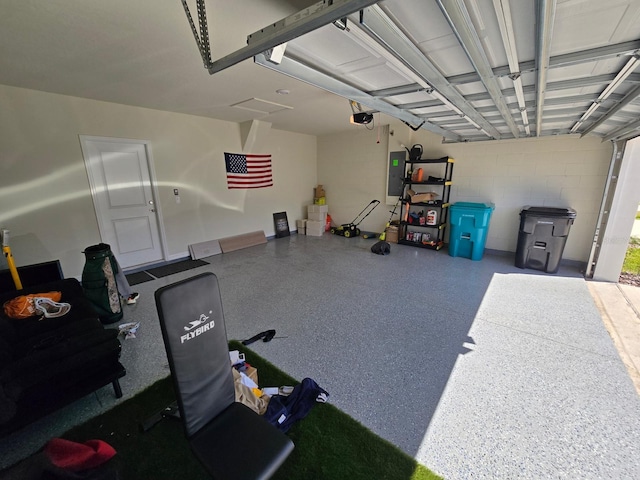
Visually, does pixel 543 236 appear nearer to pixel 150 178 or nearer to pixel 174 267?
pixel 174 267

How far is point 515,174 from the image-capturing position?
14.8 feet

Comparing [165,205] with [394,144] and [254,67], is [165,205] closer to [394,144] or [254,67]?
[254,67]

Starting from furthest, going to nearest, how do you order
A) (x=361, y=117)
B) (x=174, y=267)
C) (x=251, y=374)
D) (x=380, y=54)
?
(x=174, y=267), (x=361, y=117), (x=251, y=374), (x=380, y=54)

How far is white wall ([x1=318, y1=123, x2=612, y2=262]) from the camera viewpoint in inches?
157

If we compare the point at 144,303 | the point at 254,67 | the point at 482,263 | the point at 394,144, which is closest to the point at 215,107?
the point at 254,67

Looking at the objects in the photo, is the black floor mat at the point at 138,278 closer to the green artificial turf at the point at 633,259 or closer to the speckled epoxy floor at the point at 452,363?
the speckled epoxy floor at the point at 452,363

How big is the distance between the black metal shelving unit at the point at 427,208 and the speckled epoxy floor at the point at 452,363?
57.4 inches

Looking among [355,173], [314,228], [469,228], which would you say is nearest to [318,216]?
[314,228]

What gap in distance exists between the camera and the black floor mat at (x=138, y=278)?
12.7 feet

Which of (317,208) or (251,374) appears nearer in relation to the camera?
(251,374)

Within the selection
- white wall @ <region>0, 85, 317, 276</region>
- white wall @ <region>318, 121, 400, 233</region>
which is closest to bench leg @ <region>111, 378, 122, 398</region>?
white wall @ <region>0, 85, 317, 276</region>

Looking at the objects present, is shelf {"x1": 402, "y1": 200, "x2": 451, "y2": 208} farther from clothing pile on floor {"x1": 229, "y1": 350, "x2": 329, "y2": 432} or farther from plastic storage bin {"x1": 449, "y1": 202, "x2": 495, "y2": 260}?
clothing pile on floor {"x1": 229, "y1": 350, "x2": 329, "y2": 432}

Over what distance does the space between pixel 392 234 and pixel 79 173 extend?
5489 mm

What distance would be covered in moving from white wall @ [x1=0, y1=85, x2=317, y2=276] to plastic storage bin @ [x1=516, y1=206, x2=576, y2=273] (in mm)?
5183
